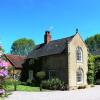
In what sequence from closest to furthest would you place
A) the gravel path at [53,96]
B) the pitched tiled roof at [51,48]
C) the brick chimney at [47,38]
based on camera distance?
the gravel path at [53,96] → the pitched tiled roof at [51,48] → the brick chimney at [47,38]

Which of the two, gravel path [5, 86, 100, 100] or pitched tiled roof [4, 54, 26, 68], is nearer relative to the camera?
gravel path [5, 86, 100, 100]

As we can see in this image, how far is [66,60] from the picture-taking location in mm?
40469

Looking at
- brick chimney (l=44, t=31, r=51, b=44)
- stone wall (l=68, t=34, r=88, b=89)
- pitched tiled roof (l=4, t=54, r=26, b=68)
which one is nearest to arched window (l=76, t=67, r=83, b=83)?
stone wall (l=68, t=34, r=88, b=89)

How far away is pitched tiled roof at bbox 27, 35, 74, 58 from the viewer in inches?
1665

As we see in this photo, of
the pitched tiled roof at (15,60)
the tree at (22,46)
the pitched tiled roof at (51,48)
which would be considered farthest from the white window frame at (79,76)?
the tree at (22,46)

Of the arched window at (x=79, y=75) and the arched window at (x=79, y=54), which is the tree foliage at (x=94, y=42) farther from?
A: the arched window at (x=79, y=75)

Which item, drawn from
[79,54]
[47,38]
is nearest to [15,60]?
[47,38]

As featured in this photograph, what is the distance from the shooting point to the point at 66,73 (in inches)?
1590

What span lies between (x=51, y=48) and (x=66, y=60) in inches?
205

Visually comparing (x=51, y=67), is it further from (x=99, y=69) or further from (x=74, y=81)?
(x=99, y=69)

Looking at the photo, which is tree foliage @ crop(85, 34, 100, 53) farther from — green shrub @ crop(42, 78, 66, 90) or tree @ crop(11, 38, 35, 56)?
green shrub @ crop(42, 78, 66, 90)

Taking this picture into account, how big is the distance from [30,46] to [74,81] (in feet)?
268

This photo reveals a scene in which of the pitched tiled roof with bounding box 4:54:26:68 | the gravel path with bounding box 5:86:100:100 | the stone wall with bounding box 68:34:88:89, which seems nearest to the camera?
the gravel path with bounding box 5:86:100:100

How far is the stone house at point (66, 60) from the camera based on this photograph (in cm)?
4043
